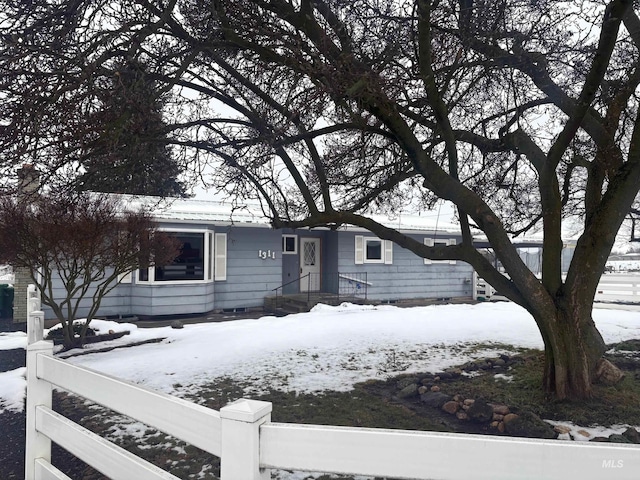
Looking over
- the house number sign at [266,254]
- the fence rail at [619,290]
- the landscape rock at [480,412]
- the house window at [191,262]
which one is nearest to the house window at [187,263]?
the house window at [191,262]

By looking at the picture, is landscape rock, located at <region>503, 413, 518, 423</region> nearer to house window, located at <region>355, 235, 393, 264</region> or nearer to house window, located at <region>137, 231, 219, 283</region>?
house window, located at <region>137, 231, 219, 283</region>

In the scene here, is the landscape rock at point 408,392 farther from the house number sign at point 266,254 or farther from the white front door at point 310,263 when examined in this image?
the white front door at point 310,263

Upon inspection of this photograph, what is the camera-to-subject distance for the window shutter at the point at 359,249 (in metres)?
17.2

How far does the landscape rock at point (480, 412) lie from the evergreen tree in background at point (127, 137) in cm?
452

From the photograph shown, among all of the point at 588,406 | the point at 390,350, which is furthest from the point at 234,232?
the point at 588,406

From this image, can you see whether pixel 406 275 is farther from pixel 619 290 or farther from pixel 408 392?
pixel 408 392

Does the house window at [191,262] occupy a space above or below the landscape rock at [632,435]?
above

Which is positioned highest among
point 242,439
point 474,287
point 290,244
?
point 290,244

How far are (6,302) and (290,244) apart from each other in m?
9.33

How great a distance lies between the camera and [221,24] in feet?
15.2

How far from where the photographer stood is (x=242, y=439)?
153 centimetres

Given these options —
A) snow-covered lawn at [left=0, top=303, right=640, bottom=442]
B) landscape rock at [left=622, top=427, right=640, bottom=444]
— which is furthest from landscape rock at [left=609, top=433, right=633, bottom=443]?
snow-covered lawn at [left=0, top=303, right=640, bottom=442]

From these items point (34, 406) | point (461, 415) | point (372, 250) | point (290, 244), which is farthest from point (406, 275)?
point (34, 406)

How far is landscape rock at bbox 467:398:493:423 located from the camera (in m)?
4.73
